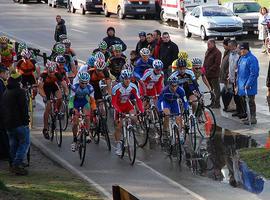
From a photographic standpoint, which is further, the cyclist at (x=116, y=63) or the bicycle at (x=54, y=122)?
the cyclist at (x=116, y=63)

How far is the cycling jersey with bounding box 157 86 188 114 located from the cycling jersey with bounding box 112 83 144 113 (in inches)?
22.6

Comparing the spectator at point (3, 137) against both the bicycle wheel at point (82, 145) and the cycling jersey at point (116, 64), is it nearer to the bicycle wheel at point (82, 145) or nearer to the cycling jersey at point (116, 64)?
the bicycle wheel at point (82, 145)

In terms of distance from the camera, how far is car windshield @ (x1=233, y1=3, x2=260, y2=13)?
3806 centimetres

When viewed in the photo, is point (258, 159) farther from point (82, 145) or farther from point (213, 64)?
point (213, 64)

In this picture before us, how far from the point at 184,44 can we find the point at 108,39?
1183cm

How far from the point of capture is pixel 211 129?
17.6 m

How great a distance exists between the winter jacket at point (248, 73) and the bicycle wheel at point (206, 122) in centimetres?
138

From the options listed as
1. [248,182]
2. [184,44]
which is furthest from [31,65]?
[184,44]

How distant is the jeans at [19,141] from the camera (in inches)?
541

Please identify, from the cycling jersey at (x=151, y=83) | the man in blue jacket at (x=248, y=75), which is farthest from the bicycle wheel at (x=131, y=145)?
the man in blue jacket at (x=248, y=75)

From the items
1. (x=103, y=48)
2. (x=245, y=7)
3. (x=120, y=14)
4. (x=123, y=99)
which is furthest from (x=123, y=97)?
(x=120, y=14)

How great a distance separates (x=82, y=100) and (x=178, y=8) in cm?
2666

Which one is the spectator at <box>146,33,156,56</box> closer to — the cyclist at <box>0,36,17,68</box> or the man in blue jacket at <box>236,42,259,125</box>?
the cyclist at <box>0,36,17,68</box>

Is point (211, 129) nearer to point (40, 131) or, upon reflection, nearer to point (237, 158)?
point (237, 158)
